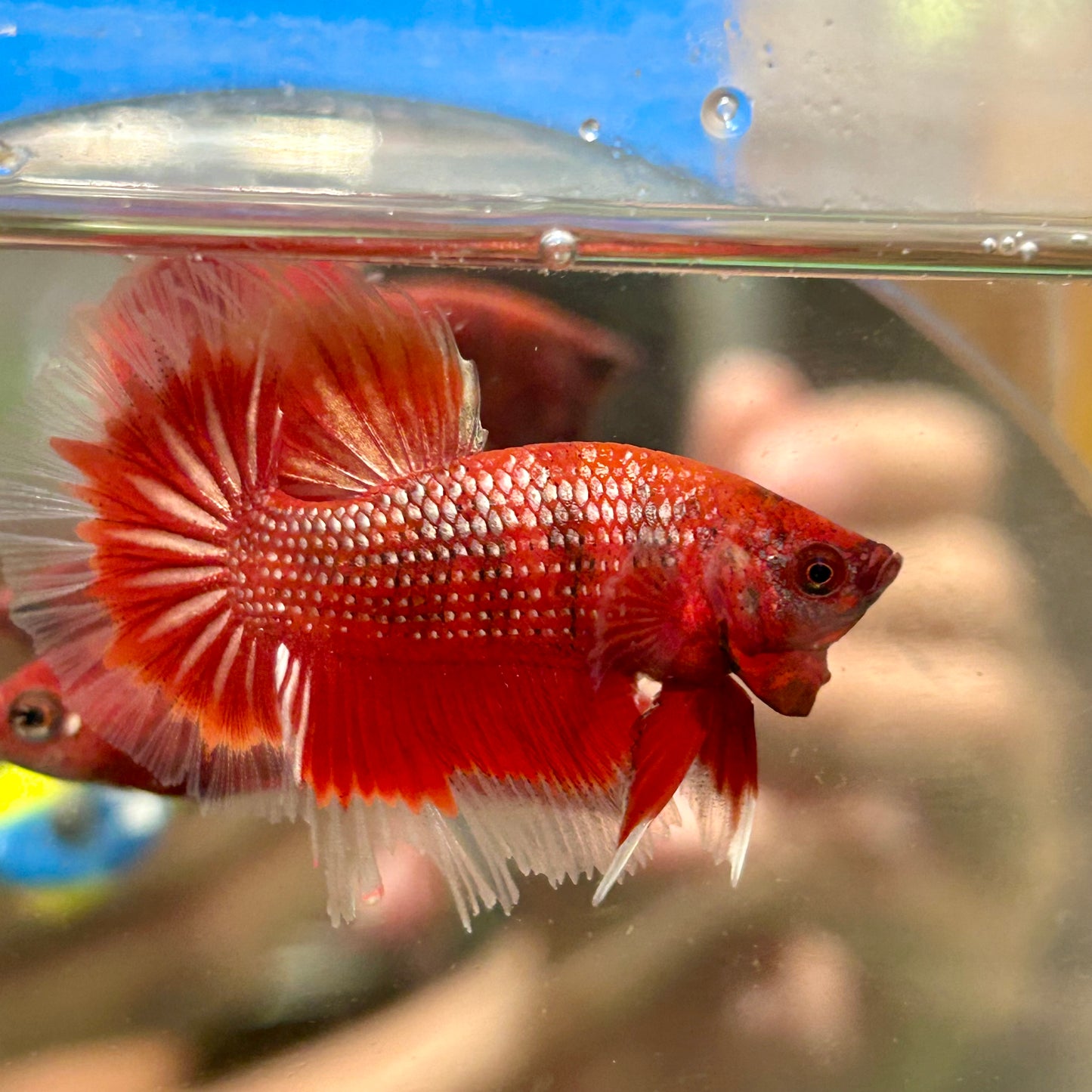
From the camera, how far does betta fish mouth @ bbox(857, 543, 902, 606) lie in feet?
2.33

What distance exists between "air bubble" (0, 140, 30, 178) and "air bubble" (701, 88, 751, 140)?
723 mm

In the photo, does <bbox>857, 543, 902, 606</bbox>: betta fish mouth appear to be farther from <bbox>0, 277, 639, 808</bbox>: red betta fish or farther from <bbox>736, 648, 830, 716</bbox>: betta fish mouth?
<bbox>0, 277, 639, 808</bbox>: red betta fish

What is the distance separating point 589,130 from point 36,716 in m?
0.83

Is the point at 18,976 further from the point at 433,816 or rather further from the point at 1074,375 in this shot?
the point at 1074,375

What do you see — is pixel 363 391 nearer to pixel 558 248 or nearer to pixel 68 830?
pixel 558 248

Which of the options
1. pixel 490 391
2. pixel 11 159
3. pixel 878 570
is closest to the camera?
pixel 878 570

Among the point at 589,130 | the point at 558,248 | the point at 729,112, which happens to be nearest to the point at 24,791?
the point at 558,248

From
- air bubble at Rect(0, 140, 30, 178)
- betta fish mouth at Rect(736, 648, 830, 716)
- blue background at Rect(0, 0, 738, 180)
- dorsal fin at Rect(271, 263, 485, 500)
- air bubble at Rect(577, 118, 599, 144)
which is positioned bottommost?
betta fish mouth at Rect(736, 648, 830, 716)

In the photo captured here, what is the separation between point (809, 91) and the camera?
3.37 ft

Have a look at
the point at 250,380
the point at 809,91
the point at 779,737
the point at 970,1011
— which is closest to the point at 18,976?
the point at 250,380

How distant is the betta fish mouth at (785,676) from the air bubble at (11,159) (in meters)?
0.87

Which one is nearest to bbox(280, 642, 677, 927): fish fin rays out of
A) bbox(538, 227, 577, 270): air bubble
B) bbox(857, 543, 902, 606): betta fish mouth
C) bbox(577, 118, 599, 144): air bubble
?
bbox(857, 543, 902, 606): betta fish mouth

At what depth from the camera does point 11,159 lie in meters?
0.96

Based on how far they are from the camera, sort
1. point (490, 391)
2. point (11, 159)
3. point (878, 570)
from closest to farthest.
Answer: point (878, 570)
point (490, 391)
point (11, 159)
